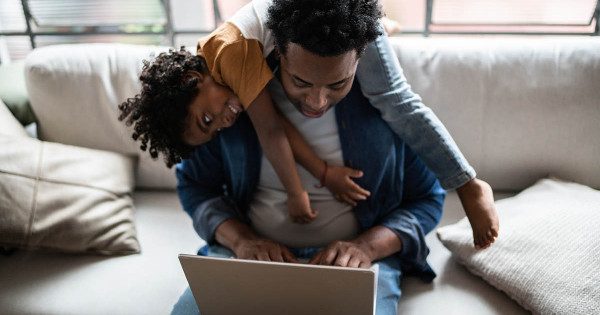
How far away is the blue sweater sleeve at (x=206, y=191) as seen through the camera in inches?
49.9

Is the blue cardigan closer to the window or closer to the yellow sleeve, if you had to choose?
the yellow sleeve

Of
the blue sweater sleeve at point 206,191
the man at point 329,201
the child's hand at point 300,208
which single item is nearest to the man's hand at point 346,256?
the man at point 329,201

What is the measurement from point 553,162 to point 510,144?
0.15 meters

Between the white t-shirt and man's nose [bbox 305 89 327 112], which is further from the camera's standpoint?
the white t-shirt

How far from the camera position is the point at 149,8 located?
2277 millimetres

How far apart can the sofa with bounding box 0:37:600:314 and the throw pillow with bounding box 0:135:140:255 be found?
0.06 metres

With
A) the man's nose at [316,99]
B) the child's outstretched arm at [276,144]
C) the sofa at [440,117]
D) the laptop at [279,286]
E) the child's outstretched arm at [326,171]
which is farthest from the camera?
the sofa at [440,117]

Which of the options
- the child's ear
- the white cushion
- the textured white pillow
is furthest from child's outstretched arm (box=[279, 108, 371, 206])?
the white cushion

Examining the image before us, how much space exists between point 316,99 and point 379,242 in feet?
1.41

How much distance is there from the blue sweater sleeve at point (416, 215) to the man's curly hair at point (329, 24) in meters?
0.46

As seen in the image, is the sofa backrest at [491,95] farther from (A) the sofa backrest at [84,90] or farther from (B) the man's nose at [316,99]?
(B) the man's nose at [316,99]

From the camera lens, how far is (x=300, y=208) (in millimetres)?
1133

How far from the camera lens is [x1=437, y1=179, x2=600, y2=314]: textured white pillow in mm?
996

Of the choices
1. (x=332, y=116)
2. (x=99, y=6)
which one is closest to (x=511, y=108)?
(x=332, y=116)
